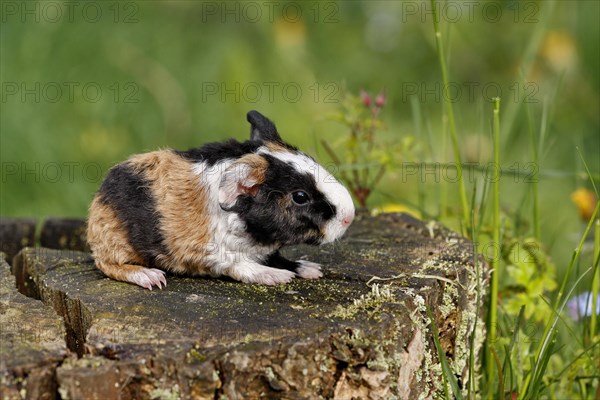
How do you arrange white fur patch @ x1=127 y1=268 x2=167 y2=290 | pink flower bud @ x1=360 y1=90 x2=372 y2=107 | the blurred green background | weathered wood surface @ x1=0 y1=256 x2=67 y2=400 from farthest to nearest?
the blurred green background, pink flower bud @ x1=360 y1=90 x2=372 y2=107, white fur patch @ x1=127 y1=268 x2=167 y2=290, weathered wood surface @ x1=0 y1=256 x2=67 y2=400

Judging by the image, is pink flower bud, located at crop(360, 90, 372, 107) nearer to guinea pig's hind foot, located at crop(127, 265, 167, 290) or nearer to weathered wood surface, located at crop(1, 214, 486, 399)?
weathered wood surface, located at crop(1, 214, 486, 399)

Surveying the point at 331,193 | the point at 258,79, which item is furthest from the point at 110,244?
the point at 258,79

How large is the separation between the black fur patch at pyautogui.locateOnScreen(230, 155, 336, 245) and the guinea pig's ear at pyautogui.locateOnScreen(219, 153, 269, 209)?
30 millimetres

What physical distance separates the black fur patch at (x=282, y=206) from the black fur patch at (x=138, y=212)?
0.38m

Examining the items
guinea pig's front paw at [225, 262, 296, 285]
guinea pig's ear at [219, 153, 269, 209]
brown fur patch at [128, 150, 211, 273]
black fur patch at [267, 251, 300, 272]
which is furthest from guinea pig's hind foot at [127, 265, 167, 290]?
black fur patch at [267, 251, 300, 272]

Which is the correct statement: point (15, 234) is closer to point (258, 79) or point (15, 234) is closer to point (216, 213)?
point (216, 213)

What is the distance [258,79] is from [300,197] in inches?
185

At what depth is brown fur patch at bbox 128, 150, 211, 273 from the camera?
347 centimetres

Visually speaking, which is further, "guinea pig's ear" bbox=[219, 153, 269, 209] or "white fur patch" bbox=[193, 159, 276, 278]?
"white fur patch" bbox=[193, 159, 276, 278]

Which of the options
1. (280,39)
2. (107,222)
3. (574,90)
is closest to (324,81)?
(280,39)

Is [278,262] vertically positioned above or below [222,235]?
below

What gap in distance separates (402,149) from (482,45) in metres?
4.68

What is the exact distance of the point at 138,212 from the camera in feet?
11.5

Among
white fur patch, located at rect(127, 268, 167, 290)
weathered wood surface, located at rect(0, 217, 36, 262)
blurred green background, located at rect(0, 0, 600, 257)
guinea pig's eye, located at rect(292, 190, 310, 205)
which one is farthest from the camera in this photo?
blurred green background, located at rect(0, 0, 600, 257)
